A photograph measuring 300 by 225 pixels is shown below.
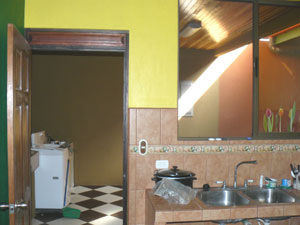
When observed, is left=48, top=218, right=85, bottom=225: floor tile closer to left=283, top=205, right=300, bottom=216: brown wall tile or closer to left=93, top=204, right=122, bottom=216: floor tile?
left=93, top=204, right=122, bottom=216: floor tile

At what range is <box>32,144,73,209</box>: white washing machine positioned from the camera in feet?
14.3

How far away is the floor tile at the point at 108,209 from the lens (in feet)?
14.6

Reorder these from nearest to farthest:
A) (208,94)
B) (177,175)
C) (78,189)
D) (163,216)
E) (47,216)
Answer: (163,216) → (177,175) → (208,94) → (47,216) → (78,189)

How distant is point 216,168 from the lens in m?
2.99

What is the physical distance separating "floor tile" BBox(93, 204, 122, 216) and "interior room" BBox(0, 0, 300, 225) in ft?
5.35

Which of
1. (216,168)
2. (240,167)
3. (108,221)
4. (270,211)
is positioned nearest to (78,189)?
(108,221)

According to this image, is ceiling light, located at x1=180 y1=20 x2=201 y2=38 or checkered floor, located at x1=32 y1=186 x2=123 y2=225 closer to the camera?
ceiling light, located at x1=180 y1=20 x2=201 y2=38

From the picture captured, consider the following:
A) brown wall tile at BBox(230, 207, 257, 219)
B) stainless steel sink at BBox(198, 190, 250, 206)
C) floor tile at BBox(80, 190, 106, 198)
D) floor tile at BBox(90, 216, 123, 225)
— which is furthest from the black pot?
floor tile at BBox(80, 190, 106, 198)

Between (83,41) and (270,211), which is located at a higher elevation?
(83,41)

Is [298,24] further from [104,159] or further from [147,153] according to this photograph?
[104,159]

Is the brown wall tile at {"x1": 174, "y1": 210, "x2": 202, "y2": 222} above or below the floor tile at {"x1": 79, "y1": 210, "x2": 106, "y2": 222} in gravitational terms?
above

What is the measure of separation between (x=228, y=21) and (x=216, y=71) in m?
0.53

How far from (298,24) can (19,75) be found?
2.78m

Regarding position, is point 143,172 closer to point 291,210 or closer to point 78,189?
point 291,210
